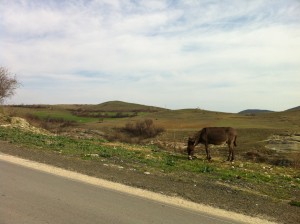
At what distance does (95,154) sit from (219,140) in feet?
22.0

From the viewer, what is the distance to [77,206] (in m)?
8.46

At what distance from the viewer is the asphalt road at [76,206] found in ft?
24.9

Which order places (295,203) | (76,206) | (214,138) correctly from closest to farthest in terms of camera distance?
1. (76,206)
2. (295,203)
3. (214,138)

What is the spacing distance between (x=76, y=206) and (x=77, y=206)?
0.02 m

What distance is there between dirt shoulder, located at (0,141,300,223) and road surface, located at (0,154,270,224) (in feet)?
4.46

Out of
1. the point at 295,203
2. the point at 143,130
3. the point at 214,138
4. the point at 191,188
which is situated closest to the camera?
the point at 295,203

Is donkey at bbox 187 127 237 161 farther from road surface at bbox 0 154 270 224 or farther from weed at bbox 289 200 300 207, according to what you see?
road surface at bbox 0 154 270 224

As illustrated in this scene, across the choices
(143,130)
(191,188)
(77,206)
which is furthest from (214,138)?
(143,130)

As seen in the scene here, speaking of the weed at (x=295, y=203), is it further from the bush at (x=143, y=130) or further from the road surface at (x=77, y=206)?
the bush at (x=143, y=130)

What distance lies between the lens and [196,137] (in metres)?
21.1

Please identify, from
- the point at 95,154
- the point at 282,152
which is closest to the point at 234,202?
the point at 95,154

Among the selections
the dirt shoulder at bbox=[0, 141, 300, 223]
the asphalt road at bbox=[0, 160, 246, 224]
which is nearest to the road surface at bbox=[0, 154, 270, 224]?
the asphalt road at bbox=[0, 160, 246, 224]

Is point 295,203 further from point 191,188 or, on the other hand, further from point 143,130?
point 143,130

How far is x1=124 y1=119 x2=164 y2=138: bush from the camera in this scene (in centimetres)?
5429
